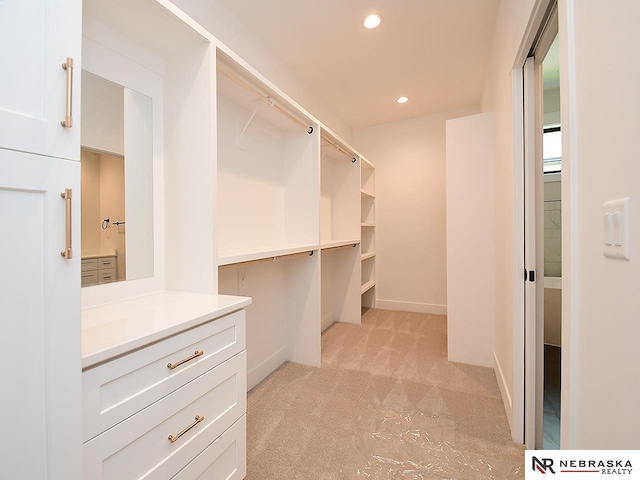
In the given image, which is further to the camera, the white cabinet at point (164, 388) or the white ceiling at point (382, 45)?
the white ceiling at point (382, 45)

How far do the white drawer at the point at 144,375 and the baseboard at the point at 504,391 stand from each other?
5.43 ft

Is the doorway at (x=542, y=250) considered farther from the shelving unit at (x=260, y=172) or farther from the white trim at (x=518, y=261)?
the shelving unit at (x=260, y=172)

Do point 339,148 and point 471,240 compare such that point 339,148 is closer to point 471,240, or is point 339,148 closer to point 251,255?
point 471,240

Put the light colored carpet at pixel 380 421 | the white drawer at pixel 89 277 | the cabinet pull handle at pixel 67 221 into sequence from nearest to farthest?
the cabinet pull handle at pixel 67 221 < the white drawer at pixel 89 277 < the light colored carpet at pixel 380 421

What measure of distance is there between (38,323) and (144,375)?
317 mm

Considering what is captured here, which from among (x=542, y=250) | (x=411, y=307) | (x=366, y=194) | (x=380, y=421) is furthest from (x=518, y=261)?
(x=411, y=307)

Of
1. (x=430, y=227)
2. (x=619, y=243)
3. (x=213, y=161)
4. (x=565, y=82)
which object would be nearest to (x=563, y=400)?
(x=619, y=243)

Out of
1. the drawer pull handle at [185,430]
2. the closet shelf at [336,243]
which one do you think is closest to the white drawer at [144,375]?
the drawer pull handle at [185,430]

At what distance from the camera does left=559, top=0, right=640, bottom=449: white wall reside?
0.54 meters

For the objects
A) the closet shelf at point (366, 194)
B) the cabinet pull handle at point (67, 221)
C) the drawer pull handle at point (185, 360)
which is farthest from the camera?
the closet shelf at point (366, 194)

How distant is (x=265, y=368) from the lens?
225cm

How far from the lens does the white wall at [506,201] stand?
155 centimetres

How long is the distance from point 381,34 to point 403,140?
1.90 metres

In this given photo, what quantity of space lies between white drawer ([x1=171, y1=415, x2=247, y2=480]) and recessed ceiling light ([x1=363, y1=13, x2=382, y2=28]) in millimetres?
2600
